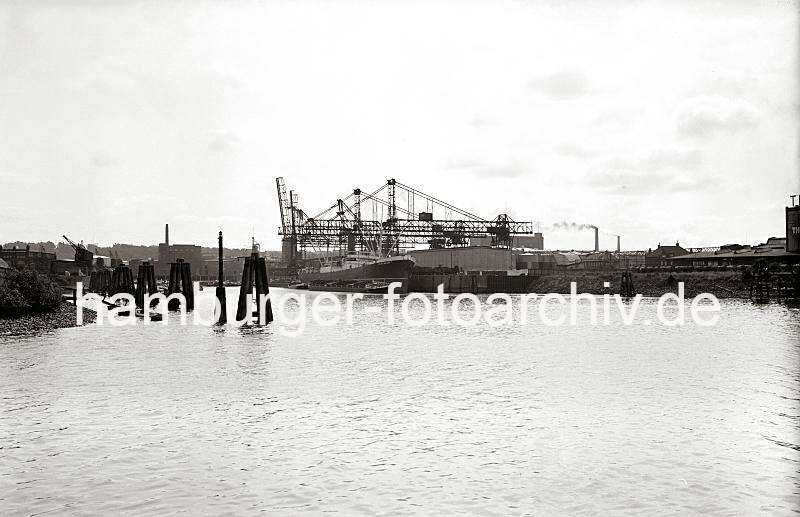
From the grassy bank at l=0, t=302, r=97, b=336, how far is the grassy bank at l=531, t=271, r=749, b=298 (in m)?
64.4

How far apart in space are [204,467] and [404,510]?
4.37 meters

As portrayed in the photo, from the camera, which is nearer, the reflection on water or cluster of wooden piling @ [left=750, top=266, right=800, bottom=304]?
the reflection on water

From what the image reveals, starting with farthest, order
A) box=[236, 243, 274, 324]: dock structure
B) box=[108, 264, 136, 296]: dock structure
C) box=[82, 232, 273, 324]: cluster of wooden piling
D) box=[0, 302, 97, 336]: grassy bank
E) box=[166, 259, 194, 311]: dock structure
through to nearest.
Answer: box=[108, 264, 136, 296]: dock structure
box=[166, 259, 194, 311]: dock structure
box=[82, 232, 273, 324]: cluster of wooden piling
box=[236, 243, 274, 324]: dock structure
box=[0, 302, 97, 336]: grassy bank

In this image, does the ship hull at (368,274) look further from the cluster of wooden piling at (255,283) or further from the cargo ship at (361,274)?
the cluster of wooden piling at (255,283)

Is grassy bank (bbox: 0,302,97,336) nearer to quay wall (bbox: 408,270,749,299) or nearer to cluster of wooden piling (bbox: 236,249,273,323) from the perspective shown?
cluster of wooden piling (bbox: 236,249,273,323)

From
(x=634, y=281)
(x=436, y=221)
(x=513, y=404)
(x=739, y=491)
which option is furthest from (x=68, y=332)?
(x=436, y=221)

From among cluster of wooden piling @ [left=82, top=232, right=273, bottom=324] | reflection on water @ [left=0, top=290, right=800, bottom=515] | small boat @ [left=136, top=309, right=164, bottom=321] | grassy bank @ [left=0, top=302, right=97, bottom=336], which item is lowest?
reflection on water @ [left=0, top=290, right=800, bottom=515]

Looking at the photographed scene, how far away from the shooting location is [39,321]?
40750mm

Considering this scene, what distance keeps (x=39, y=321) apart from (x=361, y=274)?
8284cm

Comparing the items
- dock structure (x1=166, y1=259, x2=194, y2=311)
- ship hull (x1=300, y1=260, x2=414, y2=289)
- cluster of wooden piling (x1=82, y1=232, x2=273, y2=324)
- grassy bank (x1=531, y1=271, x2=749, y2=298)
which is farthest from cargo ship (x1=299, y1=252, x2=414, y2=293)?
dock structure (x1=166, y1=259, x2=194, y2=311)

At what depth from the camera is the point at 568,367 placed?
26016mm

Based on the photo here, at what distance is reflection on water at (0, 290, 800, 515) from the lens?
11.5 meters

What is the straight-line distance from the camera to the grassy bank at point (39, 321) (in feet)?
119

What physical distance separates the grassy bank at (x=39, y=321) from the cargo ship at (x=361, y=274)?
64538mm
